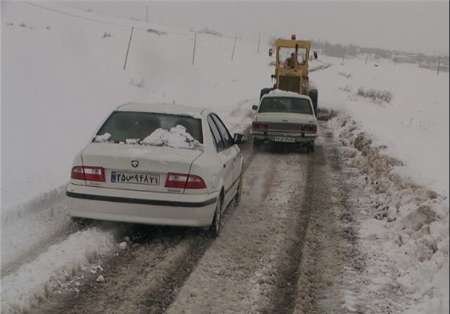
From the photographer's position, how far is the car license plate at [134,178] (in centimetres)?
641

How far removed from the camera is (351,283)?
582 centimetres

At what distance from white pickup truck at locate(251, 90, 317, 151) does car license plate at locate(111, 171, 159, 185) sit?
863cm

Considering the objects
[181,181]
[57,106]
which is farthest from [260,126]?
[181,181]

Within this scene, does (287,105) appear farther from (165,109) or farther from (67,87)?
(165,109)

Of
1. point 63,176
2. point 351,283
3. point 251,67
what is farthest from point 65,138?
point 251,67

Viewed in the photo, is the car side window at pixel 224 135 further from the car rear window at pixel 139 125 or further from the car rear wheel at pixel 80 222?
the car rear wheel at pixel 80 222

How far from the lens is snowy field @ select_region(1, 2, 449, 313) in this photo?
5922mm

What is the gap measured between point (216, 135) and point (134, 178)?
5.52ft

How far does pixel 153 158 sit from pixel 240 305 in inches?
82.5

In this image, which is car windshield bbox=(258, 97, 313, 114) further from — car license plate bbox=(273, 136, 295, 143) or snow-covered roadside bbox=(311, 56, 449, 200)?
snow-covered roadside bbox=(311, 56, 449, 200)

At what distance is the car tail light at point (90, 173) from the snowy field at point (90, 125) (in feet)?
2.05

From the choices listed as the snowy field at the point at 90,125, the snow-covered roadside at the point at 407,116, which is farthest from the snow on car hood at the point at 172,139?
the snow-covered roadside at the point at 407,116

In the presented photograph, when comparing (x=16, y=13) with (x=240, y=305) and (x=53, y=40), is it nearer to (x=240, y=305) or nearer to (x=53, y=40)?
(x=53, y=40)

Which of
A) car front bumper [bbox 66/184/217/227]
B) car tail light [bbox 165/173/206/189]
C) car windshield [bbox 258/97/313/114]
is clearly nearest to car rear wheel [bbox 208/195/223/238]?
car front bumper [bbox 66/184/217/227]
